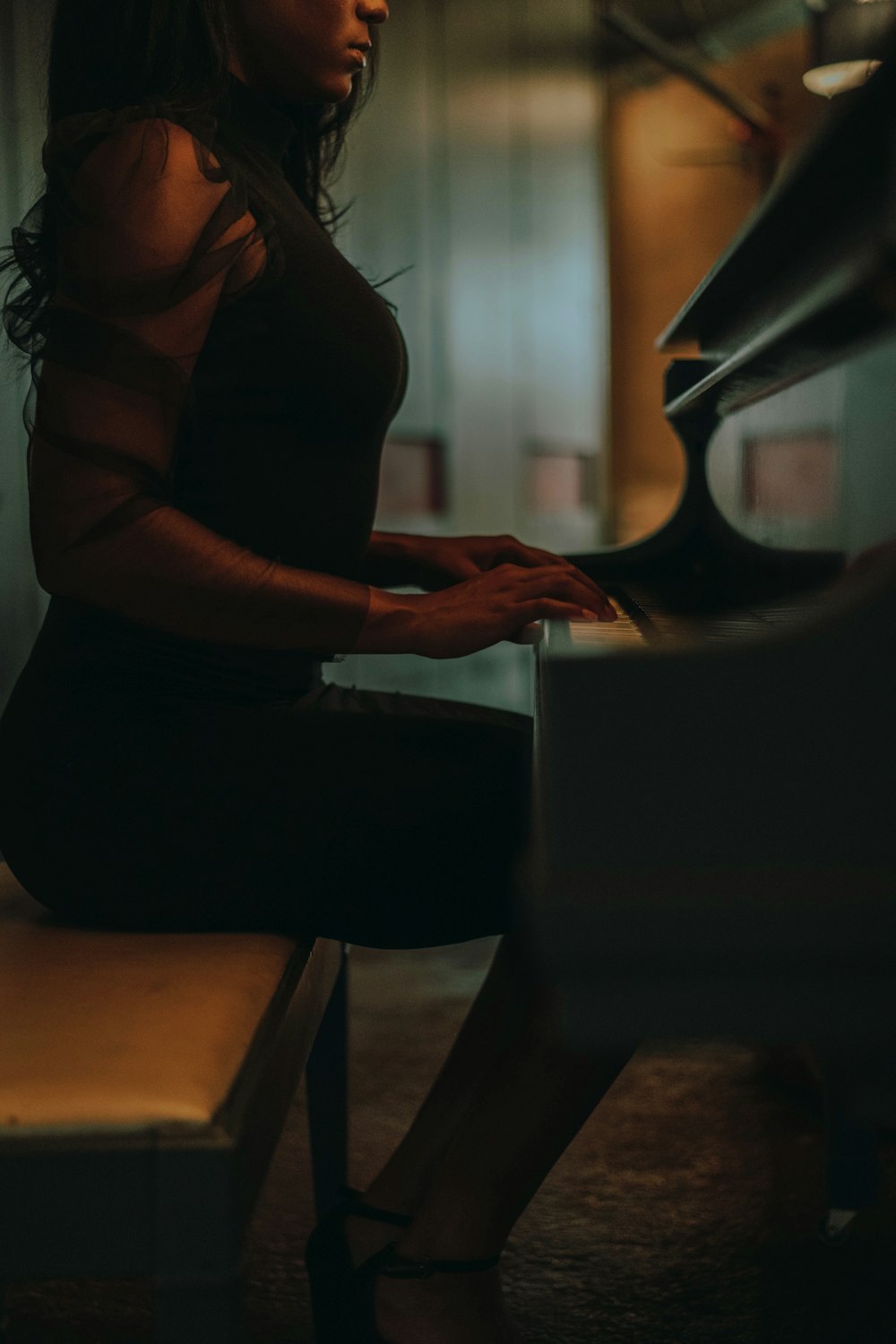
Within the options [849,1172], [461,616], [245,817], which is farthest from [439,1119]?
[849,1172]

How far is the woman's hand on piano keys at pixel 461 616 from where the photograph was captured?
3.12 ft

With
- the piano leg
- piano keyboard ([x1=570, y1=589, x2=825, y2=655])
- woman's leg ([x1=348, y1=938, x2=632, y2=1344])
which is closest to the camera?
piano keyboard ([x1=570, y1=589, x2=825, y2=655])

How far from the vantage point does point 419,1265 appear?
3.30 feet

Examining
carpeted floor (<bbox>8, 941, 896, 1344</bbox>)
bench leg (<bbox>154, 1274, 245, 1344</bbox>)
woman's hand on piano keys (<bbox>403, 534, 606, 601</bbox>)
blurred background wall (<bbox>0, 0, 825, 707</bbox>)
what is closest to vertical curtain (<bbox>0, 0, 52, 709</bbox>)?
blurred background wall (<bbox>0, 0, 825, 707</bbox>)

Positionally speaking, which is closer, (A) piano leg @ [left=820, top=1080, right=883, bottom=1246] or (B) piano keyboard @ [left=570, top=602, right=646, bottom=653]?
(B) piano keyboard @ [left=570, top=602, right=646, bottom=653]

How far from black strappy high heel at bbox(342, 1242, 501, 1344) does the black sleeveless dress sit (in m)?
0.24

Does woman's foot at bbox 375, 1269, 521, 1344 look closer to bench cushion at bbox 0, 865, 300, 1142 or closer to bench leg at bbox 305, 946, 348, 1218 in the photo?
bench cushion at bbox 0, 865, 300, 1142

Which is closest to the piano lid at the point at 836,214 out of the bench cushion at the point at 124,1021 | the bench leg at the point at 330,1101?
Answer: the bench cushion at the point at 124,1021

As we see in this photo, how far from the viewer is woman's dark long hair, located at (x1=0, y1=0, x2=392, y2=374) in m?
1.04

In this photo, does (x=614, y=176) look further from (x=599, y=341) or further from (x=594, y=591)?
(x=594, y=591)

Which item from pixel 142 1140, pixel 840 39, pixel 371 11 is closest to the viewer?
pixel 142 1140

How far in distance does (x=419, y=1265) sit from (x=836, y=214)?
785mm

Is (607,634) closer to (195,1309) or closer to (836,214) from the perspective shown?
(836,214)

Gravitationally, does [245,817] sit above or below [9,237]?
below
